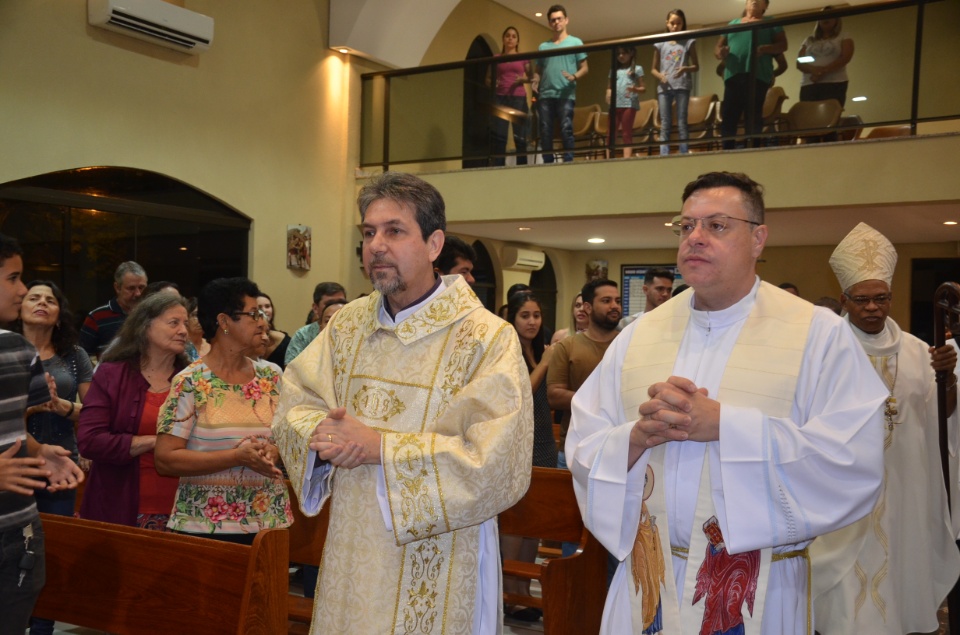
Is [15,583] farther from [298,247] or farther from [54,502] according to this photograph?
[298,247]

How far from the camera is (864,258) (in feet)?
13.6

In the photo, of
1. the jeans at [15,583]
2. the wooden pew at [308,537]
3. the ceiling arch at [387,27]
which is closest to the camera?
the jeans at [15,583]

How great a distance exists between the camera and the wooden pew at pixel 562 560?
3.20 m

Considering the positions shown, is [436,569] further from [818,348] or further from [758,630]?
[818,348]

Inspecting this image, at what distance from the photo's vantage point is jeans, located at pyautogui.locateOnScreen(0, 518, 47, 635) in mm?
2293

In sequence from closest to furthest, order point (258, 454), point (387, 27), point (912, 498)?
point (258, 454) → point (912, 498) → point (387, 27)

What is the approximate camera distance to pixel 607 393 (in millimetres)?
2584

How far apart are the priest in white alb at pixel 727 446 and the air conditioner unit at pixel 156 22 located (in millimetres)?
6515

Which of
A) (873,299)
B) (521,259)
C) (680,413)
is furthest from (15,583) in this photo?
(521,259)

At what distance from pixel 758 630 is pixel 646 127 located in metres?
7.06

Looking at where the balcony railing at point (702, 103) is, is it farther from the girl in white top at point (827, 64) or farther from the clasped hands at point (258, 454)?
the clasped hands at point (258, 454)

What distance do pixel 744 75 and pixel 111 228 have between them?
5.56 meters

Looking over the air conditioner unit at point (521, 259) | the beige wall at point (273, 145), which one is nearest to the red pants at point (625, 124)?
the beige wall at point (273, 145)

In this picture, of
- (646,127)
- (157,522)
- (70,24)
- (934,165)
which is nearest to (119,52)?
(70,24)
